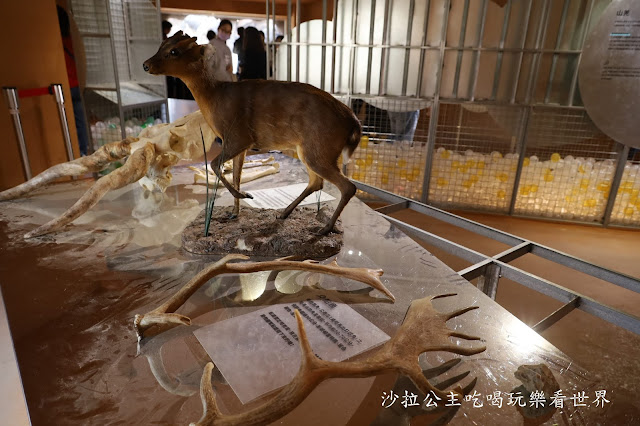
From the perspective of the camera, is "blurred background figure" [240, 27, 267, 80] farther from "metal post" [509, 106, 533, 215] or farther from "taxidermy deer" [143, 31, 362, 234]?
"taxidermy deer" [143, 31, 362, 234]

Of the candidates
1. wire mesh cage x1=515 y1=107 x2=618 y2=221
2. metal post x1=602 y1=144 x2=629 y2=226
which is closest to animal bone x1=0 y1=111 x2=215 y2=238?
wire mesh cage x1=515 y1=107 x2=618 y2=221

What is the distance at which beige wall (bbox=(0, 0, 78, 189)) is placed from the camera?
282 centimetres

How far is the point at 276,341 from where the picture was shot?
1.00m

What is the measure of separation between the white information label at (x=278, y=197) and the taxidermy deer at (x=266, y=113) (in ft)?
1.49

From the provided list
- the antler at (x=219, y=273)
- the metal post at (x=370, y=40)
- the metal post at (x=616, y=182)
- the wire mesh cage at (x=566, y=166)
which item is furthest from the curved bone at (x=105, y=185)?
the metal post at (x=616, y=182)

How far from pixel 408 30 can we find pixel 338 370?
10.4 feet

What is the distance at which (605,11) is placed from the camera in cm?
300

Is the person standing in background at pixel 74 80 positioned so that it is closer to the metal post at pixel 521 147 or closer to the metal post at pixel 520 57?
the metal post at pixel 520 57

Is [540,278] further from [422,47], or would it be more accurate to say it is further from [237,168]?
[422,47]

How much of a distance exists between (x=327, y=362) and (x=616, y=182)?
355 centimetres

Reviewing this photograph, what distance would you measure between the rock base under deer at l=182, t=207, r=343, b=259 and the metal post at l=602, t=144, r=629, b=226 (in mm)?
2888

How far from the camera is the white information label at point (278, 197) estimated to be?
1.91m

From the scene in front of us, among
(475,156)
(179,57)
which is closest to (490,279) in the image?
(179,57)

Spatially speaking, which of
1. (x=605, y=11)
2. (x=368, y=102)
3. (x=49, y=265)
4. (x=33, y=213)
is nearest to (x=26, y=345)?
(x=49, y=265)
